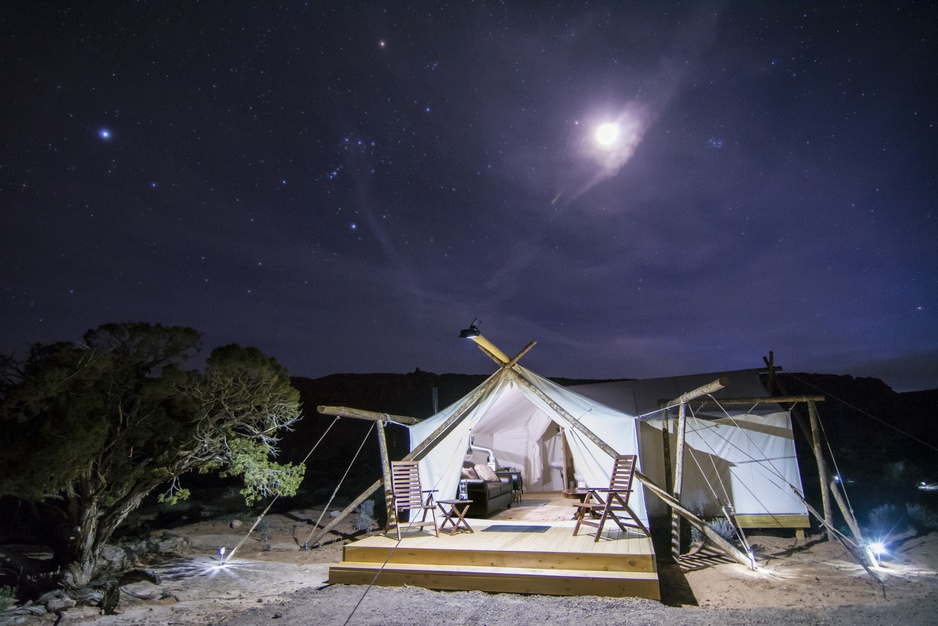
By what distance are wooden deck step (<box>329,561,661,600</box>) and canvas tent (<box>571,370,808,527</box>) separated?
376 cm

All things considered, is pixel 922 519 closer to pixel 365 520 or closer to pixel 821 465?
pixel 821 465

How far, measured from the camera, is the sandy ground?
4184 mm

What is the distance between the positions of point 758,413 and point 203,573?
931 cm

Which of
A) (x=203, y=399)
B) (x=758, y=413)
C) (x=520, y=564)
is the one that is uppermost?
(x=203, y=399)

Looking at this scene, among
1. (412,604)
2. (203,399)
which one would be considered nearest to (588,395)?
(412,604)

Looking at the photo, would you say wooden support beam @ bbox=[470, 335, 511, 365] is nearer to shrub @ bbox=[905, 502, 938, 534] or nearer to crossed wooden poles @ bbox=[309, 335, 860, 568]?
crossed wooden poles @ bbox=[309, 335, 860, 568]

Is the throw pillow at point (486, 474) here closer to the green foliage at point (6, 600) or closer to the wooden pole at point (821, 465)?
the wooden pole at point (821, 465)

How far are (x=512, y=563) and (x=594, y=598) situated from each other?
93 cm

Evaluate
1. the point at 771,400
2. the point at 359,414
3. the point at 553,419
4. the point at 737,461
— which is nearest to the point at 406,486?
the point at 359,414

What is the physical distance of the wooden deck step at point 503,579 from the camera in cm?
467

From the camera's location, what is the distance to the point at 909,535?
7438mm

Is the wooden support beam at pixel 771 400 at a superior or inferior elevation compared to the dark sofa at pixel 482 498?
superior

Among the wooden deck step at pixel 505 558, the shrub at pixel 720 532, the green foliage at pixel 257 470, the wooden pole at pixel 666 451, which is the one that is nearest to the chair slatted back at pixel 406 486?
the wooden deck step at pixel 505 558

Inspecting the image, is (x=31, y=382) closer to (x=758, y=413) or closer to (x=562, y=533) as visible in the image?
(x=562, y=533)
